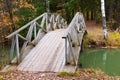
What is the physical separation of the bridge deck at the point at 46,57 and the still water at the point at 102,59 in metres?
3.16

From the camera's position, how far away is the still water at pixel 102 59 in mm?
13923

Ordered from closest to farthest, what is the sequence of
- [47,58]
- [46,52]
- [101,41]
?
[47,58] < [46,52] < [101,41]

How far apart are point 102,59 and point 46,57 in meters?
7.73

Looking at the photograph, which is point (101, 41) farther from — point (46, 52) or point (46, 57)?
point (46, 57)

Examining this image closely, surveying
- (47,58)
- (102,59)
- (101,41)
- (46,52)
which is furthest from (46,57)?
(101,41)

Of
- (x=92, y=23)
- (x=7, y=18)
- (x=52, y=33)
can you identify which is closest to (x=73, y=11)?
(x=92, y=23)

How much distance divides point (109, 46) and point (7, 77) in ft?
42.0

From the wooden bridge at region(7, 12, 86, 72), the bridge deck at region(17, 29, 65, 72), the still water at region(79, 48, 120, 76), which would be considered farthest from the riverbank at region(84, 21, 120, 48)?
the bridge deck at region(17, 29, 65, 72)

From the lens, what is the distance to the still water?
13.9 metres

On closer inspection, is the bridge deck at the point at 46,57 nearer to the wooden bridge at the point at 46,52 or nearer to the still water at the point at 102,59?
the wooden bridge at the point at 46,52

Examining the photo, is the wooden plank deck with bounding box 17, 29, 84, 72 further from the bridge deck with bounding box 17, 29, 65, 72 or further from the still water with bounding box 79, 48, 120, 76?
the still water with bounding box 79, 48, 120, 76

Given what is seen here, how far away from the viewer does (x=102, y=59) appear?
16.5m

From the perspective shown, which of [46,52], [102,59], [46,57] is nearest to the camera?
[46,57]

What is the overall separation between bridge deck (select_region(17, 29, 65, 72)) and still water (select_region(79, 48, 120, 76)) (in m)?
3.16
